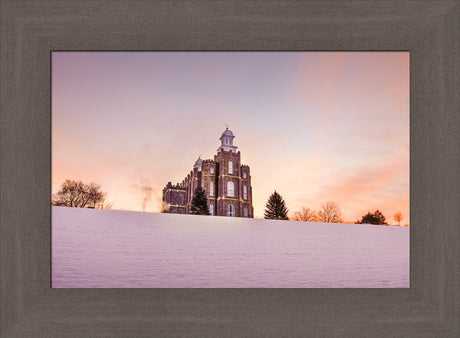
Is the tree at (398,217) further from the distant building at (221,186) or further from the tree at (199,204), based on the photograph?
the tree at (199,204)

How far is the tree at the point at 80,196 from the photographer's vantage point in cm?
281

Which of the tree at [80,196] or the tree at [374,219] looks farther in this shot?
the tree at [374,219]

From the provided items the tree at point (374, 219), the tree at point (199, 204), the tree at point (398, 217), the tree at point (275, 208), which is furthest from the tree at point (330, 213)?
the tree at point (199, 204)

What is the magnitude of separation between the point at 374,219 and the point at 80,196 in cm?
223

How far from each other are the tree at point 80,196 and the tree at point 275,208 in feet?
4.03

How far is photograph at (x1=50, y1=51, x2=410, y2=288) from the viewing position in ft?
9.48

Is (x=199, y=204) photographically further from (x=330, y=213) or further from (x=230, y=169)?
(x=330, y=213)

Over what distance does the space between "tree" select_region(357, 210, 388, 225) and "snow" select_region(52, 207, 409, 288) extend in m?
0.04

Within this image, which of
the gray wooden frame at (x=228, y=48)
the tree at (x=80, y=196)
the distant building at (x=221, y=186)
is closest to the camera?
the gray wooden frame at (x=228, y=48)

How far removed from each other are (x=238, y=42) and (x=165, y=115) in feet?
2.68

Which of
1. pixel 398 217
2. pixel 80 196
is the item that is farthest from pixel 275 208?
pixel 80 196

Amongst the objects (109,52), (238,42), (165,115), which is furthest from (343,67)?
(109,52)

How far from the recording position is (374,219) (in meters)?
2.97

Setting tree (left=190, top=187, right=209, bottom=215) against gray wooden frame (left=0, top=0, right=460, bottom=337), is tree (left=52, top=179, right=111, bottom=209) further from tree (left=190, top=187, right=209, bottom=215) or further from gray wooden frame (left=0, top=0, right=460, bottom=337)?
tree (left=190, top=187, right=209, bottom=215)
